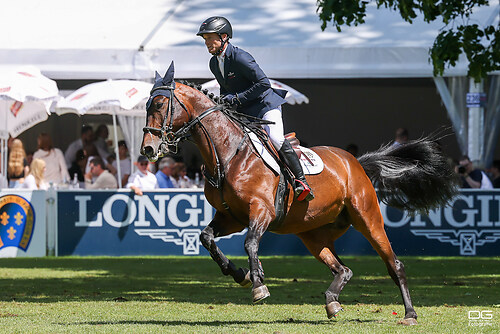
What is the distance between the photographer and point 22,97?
14.8 m

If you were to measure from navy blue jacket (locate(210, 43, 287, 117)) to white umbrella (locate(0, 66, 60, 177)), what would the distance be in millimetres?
7527

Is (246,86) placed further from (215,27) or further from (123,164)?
(123,164)

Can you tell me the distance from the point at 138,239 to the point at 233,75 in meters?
7.79

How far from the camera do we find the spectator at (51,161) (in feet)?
55.3

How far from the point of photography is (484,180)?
15781mm

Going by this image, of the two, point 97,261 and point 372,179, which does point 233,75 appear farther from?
point 97,261

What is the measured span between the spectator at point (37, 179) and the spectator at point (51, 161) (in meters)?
0.75

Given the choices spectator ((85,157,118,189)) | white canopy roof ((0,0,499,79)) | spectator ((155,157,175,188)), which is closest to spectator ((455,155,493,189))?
white canopy roof ((0,0,499,79))

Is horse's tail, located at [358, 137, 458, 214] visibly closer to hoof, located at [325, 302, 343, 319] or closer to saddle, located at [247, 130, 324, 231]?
saddle, located at [247, 130, 324, 231]

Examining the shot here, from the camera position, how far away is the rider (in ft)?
25.3

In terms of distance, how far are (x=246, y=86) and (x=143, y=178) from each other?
26.2ft

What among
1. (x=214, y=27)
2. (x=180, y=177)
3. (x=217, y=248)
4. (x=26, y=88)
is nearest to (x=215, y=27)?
(x=214, y=27)

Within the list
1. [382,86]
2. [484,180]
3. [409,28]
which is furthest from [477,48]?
[382,86]

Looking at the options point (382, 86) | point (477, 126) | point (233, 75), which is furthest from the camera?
point (382, 86)
